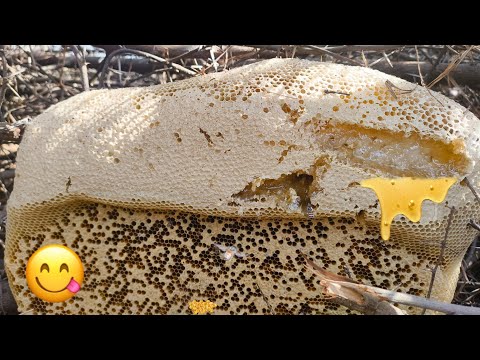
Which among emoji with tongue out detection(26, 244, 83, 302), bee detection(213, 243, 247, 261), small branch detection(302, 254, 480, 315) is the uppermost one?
small branch detection(302, 254, 480, 315)

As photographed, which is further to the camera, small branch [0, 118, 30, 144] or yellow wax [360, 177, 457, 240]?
small branch [0, 118, 30, 144]

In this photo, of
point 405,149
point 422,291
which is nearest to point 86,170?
point 405,149

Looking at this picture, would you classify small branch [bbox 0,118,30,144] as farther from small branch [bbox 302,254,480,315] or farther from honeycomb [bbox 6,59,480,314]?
small branch [bbox 302,254,480,315]

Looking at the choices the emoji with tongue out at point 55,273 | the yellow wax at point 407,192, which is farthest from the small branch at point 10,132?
the yellow wax at point 407,192

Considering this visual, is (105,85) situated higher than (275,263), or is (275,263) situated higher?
(105,85)

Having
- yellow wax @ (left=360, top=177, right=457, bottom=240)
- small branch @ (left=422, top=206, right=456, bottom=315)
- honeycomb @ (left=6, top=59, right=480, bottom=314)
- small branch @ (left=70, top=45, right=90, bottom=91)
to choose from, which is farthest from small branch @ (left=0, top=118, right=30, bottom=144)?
small branch @ (left=422, top=206, right=456, bottom=315)

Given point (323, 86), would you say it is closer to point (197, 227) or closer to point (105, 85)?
point (197, 227)

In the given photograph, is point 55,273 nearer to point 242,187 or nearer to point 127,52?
point 242,187
